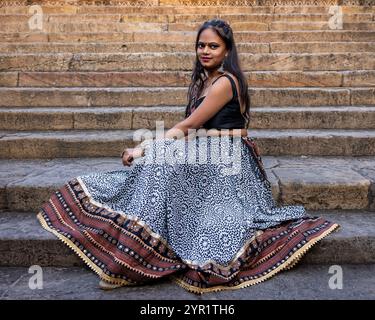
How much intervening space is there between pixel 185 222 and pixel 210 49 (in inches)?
46.8

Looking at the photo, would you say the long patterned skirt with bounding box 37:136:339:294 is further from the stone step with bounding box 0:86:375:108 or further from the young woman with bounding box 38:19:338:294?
the stone step with bounding box 0:86:375:108

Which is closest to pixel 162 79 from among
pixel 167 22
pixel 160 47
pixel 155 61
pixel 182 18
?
pixel 155 61

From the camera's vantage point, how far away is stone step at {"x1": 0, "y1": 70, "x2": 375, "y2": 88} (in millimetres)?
5113

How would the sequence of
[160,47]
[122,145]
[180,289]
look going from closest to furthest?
[180,289] < [122,145] < [160,47]

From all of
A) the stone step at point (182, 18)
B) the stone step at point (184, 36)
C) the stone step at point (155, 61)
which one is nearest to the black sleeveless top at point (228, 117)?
the stone step at point (155, 61)

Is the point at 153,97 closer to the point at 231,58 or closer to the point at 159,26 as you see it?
the point at 231,58

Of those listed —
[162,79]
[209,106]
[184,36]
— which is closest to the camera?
[209,106]

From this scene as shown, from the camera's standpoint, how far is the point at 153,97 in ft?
15.8

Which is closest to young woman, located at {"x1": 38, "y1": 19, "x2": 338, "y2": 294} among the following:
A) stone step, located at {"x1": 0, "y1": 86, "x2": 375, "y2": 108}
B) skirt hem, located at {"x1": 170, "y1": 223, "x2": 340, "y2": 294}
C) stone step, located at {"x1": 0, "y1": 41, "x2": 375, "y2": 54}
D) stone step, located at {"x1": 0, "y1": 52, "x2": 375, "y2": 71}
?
skirt hem, located at {"x1": 170, "y1": 223, "x2": 340, "y2": 294}

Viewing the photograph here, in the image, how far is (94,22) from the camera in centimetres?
684

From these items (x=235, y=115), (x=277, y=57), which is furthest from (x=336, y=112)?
(x=235, y=115)

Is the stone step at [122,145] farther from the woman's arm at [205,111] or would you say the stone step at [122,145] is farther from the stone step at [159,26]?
the stone step at [159,26]

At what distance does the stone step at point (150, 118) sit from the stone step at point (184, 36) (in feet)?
7.78
